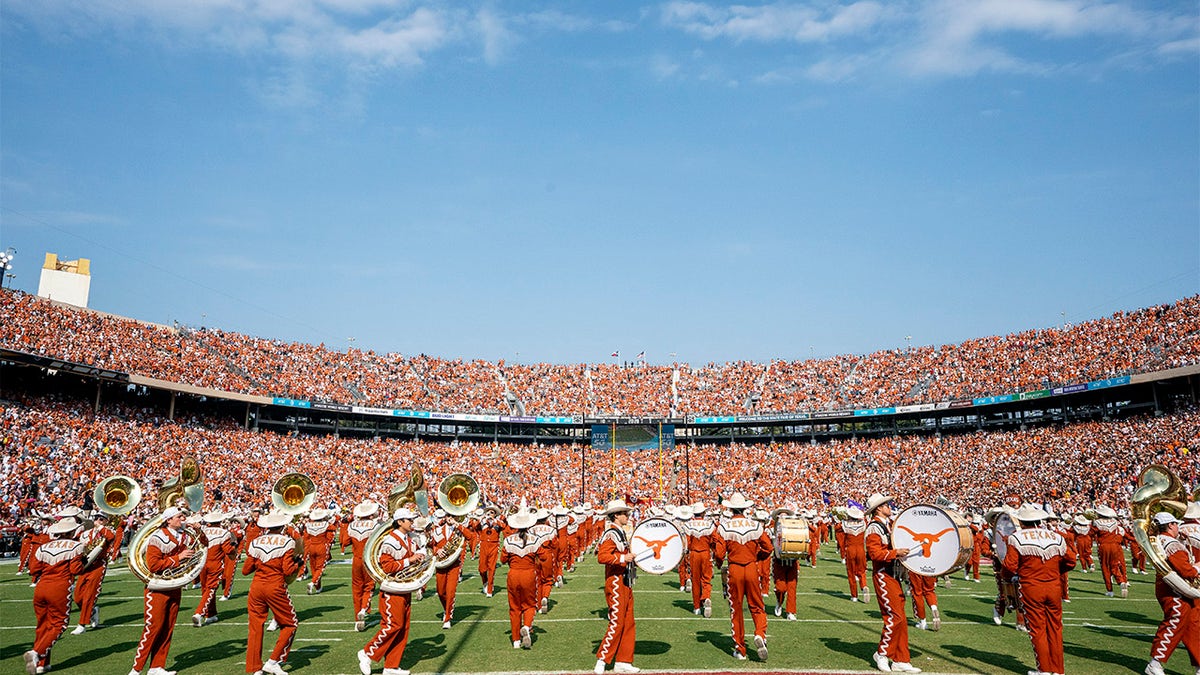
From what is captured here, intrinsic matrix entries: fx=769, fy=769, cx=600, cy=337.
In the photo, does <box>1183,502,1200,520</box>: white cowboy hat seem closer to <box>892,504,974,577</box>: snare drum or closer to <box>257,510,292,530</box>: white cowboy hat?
<box>892,504,974,577</box>: snare drum

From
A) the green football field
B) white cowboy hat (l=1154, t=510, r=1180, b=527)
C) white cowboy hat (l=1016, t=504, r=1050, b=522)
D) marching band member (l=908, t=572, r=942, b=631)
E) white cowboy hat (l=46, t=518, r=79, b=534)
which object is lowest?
the green football field

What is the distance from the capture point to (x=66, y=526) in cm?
1061

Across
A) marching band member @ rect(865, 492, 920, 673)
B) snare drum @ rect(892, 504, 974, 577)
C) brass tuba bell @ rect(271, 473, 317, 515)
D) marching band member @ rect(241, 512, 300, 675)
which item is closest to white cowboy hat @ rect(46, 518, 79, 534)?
marching band member @ rect(241, 512, 300, 675)

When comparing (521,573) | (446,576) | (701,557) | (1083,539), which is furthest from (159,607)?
(1083,539)

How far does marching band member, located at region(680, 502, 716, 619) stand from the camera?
1404cm

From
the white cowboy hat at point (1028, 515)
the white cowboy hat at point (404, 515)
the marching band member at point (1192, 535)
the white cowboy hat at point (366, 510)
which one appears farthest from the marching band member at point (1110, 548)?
the white cowboy hat at point (366, 510)

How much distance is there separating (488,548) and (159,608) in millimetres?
8410

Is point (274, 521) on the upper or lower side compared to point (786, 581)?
upper

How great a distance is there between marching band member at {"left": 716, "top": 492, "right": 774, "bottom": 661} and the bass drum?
35.0 inches

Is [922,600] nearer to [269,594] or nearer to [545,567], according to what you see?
[545,567]

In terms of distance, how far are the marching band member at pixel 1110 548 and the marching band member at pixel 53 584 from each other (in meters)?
19.1

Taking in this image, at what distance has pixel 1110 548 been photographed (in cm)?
1677

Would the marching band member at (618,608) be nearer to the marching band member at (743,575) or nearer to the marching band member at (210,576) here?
the marching band member at (743,575)

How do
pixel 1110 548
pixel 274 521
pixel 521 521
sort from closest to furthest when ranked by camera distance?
1. pixel 274 521
2. pixel 521 521
3. pixel 1110 548
